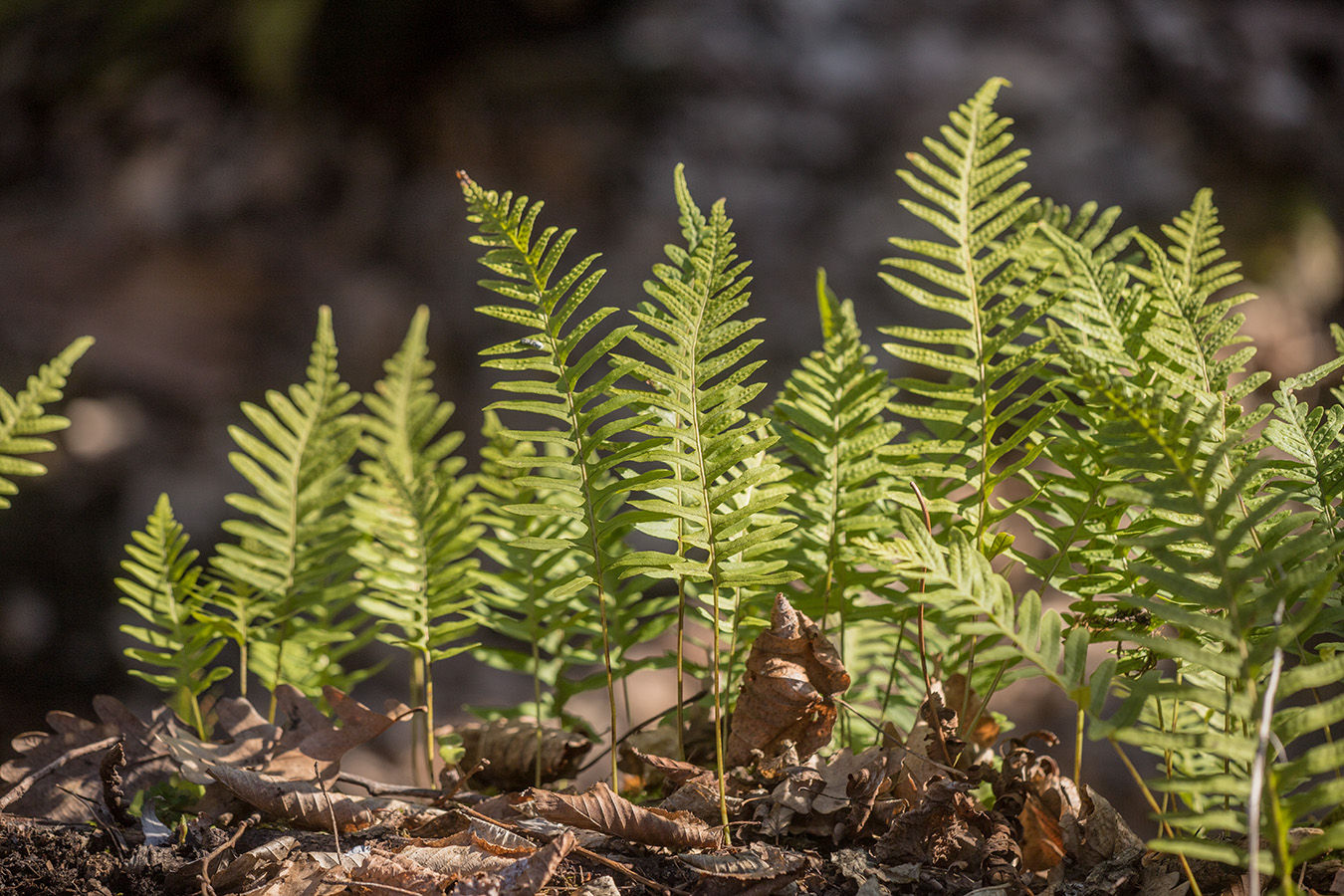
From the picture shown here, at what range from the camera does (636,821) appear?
2.67 ft

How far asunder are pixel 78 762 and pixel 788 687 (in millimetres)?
828

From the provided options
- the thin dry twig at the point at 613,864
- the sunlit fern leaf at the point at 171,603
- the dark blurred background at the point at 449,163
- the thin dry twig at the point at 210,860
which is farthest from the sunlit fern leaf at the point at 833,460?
the dark blurred background at the point at 449,163

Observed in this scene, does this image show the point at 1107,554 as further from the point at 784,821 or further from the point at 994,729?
the point at 784,821

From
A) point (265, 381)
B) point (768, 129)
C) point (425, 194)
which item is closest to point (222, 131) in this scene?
point (425, 194)

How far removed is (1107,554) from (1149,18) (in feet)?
13.8

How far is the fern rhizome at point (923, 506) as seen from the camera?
615 millimetres

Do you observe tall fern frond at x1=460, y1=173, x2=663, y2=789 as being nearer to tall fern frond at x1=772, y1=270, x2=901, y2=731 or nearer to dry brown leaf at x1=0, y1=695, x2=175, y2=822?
tall fern frond at x1=772, y1=270, x2=901, y2=731

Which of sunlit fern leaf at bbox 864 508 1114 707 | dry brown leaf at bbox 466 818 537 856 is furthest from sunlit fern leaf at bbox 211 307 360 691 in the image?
sunlit fern leaf at bbox 864 508 1114 707

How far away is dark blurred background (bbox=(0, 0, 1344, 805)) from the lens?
3553 mm

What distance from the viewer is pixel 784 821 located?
0.86 meters

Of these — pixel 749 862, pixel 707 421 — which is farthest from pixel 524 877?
pixel 707 421

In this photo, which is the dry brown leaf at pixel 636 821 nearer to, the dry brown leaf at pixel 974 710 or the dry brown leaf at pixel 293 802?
the dry brown leaf at pixel 293 802

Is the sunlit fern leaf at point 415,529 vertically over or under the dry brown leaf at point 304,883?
over

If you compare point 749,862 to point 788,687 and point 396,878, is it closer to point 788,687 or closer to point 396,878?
point 788,687
